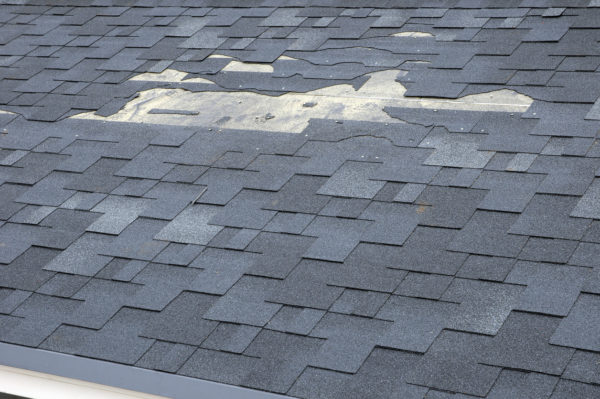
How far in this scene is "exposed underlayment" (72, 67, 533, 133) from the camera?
4320 millimetres

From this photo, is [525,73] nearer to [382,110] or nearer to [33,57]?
[382,110]

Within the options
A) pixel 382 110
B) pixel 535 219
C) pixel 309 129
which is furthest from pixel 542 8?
pixel 535 219

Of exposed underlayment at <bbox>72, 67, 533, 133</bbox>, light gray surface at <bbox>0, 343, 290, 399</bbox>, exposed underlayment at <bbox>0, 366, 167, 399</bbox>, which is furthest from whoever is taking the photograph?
exposed underlayment at <bbox>72, 67, 533, 133</bbox>

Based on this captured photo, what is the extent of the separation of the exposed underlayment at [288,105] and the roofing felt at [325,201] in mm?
16

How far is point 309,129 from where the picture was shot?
4.33 m

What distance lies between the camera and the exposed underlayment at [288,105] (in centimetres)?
432

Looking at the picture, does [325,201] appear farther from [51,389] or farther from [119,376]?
[51,389]

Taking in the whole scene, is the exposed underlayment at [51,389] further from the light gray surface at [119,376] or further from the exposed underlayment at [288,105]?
the exposed underlayment at [288,105]

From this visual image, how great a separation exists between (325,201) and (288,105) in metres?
1.06

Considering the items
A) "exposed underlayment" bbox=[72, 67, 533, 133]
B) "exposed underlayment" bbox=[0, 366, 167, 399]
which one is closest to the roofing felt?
"exposed underlayment" bbox=[72, 67, 533, 133]

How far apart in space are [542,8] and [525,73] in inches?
35.5

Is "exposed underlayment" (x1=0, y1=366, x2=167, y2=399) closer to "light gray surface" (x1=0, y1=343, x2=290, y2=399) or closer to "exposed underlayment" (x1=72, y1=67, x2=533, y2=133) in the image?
"light gray surface" (x1=0, y1=343, x2=290, y2=399)

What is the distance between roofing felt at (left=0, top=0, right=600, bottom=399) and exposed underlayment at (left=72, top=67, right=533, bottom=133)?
0.6 inches

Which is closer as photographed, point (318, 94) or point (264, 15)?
point (318, 94)
